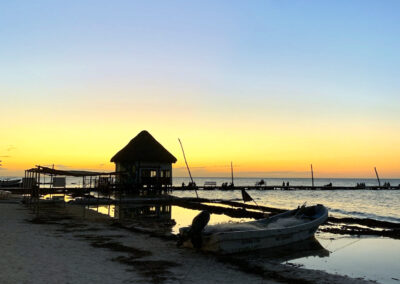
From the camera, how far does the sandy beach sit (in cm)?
922

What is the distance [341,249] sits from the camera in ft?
51.3

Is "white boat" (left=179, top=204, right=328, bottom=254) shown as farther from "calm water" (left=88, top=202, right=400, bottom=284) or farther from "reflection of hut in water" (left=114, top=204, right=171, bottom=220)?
"reflection of hut in water" (left=114, top=204, right=171, bottom=220)

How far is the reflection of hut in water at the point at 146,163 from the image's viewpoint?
44.2 m

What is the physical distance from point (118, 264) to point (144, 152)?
3452cm

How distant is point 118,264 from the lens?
10539 millimetres

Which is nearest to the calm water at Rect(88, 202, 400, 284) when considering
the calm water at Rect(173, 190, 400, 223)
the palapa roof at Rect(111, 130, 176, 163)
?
the calm water at Rect(173, 190, 400, 223)

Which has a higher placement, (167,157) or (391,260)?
(167,157)

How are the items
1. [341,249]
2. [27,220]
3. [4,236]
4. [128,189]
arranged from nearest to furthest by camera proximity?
[4,236] → [341,249] → [27,220] → [128,189]

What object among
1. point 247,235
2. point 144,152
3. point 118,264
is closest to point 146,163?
point 144,152

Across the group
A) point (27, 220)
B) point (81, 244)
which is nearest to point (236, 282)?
point (81, 244)

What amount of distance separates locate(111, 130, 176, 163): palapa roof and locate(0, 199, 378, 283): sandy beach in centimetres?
2839

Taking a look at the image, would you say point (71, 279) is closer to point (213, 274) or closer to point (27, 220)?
point (213, 274)

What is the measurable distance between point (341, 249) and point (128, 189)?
105 ft

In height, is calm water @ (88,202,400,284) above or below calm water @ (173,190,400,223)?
above
